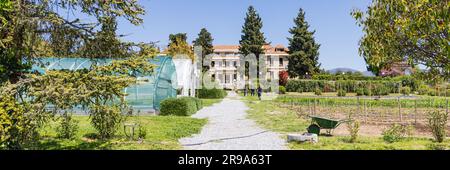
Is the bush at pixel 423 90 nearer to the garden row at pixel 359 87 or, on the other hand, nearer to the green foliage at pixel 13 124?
the garden row at pixel 359 87

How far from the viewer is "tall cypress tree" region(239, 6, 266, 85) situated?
6700 cm

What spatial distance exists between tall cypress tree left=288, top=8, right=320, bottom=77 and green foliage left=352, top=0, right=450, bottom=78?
49.4m

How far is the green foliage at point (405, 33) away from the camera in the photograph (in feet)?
31.7

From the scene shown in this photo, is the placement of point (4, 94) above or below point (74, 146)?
above

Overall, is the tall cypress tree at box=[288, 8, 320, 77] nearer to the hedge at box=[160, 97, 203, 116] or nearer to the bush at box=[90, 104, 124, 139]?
the hedge at box=[160, 97, 203, 116]

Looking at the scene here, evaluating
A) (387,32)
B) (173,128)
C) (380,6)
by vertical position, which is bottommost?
(173,128)

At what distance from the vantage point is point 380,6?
11461 mm

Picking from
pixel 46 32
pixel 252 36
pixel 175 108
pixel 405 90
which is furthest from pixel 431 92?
pixel 46 32

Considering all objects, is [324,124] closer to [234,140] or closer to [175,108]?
[234,140]

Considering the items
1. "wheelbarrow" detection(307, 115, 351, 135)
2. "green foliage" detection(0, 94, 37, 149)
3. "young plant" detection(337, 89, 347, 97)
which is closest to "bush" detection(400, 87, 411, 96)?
"young plant" detection(337, 89, 347, 97)
